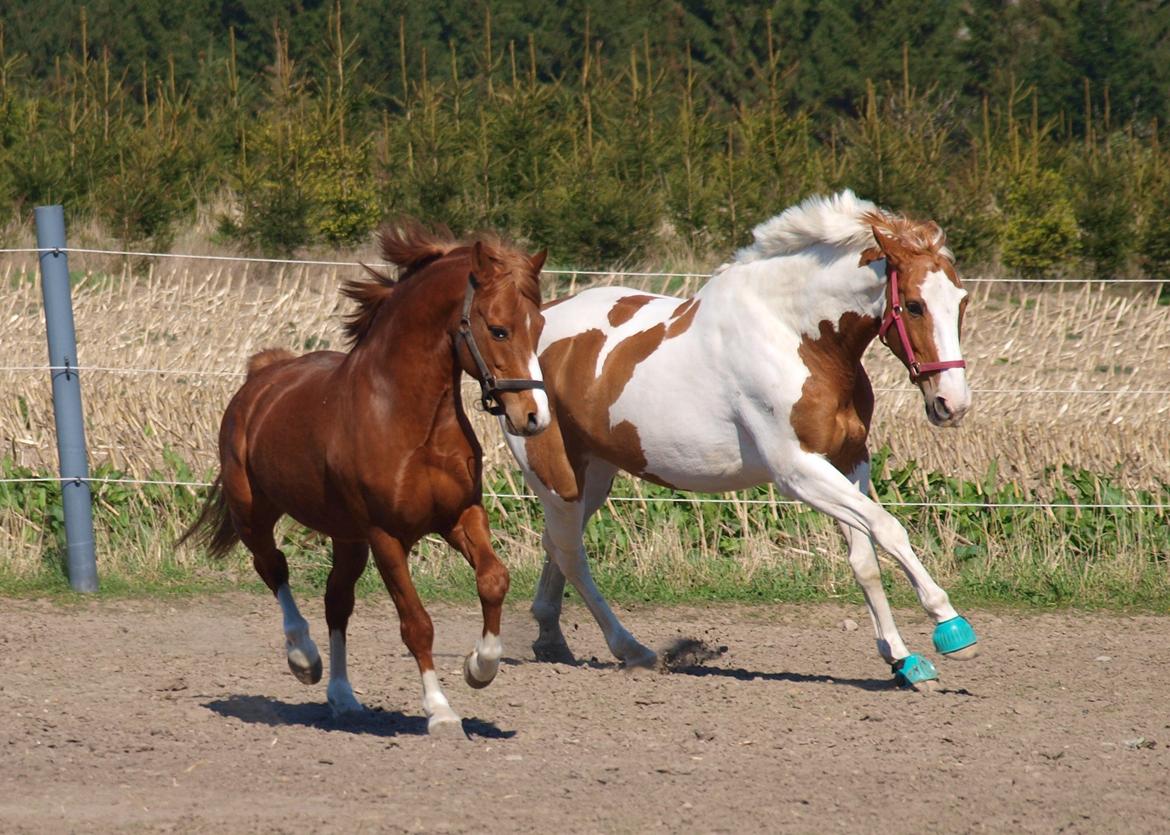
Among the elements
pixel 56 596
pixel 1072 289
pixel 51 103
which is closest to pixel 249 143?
pixel 51 103

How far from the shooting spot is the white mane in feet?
20.0

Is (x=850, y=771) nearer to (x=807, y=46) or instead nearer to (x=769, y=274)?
(x=769, y=274)

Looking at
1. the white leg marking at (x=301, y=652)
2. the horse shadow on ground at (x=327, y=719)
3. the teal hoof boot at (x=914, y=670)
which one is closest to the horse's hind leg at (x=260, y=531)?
the white leg marking at (x=301, y=652)

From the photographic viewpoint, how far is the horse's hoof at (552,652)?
7094 mm

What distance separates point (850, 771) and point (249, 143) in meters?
16.7

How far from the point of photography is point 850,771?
479cm

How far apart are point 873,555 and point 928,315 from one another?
111 cm

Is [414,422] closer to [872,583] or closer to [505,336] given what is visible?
[505,336]

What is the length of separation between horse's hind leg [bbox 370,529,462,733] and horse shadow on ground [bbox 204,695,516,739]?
0.19 metres

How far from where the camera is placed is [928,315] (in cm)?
579

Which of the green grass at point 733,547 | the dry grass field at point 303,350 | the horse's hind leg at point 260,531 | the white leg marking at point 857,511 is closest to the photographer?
the horse's hind leg at point 260,531

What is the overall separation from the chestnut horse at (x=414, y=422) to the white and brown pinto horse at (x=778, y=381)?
1466 millimetres

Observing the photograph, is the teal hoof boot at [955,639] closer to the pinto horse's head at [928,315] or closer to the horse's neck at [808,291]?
the pinto horse's head at [928,315]

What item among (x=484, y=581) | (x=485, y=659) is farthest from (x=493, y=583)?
(x=485, y=659)
